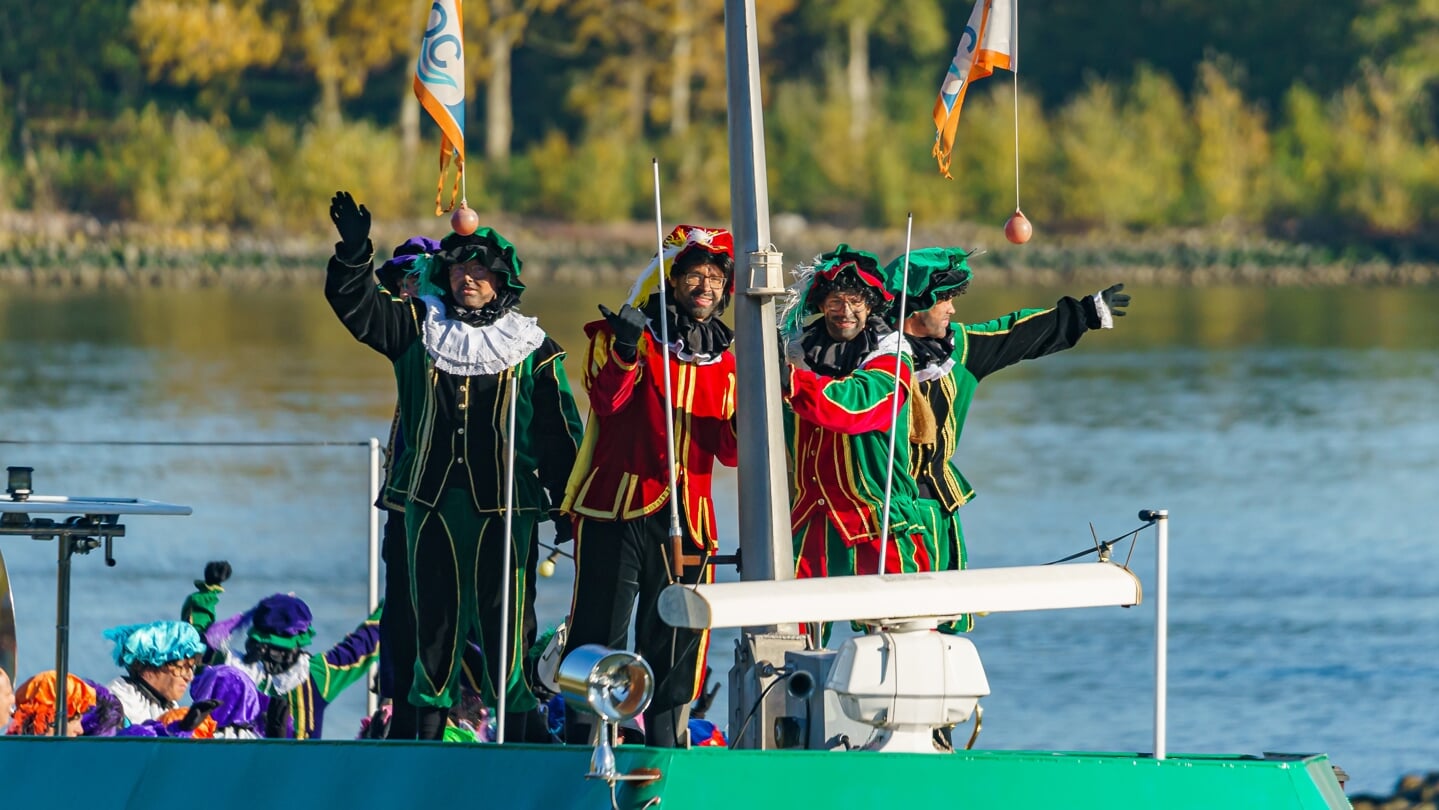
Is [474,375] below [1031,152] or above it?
below

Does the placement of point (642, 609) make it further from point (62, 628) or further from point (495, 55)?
point (495, 55)

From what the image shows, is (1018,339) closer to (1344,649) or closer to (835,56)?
(1344,649)

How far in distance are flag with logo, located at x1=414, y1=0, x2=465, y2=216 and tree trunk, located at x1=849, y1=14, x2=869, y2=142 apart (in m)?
49.7

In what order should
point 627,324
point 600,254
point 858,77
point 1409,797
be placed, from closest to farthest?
point 627,324 → point 1409,797 → point 600,254 → point 858,77

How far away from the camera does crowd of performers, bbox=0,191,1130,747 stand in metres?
6.54

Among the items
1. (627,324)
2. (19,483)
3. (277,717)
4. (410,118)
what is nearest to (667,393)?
(627,324)

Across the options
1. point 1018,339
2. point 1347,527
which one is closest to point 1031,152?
point 1347,527

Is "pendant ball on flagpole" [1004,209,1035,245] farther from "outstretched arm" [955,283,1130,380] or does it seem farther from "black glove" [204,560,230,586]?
"black glove" [204,560,230,586]

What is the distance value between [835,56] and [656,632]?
2046 inches

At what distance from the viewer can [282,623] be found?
26.6ft

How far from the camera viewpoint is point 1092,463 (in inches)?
1043

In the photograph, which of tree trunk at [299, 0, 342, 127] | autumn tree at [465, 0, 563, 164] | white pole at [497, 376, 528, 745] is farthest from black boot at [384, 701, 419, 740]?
tree trunk at [299, 0, 342, 127]

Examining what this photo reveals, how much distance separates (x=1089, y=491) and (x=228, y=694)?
17.2 metres

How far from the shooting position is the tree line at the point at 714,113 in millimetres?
54750
